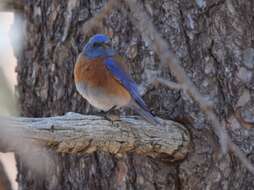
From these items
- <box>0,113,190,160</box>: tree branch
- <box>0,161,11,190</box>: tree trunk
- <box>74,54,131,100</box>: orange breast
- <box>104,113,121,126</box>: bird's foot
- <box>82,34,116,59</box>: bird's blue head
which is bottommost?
<box>0,161,11,190</box>: tree trunk

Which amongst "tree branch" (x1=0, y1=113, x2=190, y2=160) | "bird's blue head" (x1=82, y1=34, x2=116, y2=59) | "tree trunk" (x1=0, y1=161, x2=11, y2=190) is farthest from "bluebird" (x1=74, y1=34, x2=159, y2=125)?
"tree trunk" (x1=0, y1=161, x2=11, y2=190)

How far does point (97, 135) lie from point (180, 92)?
20.9 inches

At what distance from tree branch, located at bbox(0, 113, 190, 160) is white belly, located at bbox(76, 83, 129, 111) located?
0.80ft

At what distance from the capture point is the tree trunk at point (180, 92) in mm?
3205

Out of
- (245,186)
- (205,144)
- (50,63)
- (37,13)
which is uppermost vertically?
(37,13)

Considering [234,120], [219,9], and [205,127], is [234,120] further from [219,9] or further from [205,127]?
[219,9]

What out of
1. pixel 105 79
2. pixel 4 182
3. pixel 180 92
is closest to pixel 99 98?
pixel 105 79

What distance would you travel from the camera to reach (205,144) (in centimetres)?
322

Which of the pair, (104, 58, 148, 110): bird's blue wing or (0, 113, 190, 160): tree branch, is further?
(104, 58, 148, 110): bird's blue wing

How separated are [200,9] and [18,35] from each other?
129 centimetres

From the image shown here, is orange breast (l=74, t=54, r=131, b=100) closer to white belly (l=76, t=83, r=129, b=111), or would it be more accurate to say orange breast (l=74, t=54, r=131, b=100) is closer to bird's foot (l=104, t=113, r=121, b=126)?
white belly (l=76, t=83, r=129, b=111)

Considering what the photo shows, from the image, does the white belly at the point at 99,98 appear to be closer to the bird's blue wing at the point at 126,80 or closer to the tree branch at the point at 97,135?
the bird's blue wing at the point at 126,80

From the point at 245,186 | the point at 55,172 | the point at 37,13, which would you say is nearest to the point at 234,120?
the point at 245,186

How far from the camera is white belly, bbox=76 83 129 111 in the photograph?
3395mm
